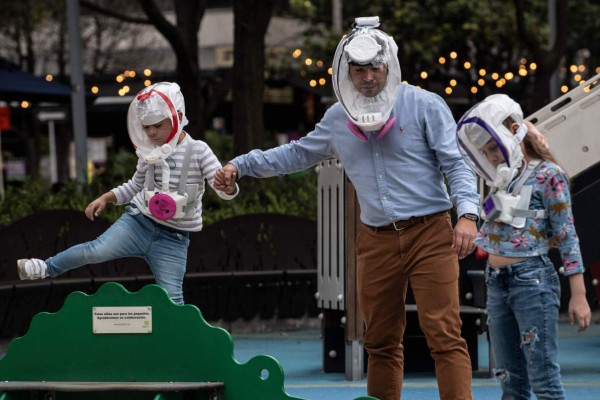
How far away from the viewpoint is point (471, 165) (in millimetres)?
5621

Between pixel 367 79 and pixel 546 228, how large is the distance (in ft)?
3.47

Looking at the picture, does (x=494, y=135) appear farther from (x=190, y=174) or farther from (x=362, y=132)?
(x=190, y=174)

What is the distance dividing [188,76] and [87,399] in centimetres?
1247

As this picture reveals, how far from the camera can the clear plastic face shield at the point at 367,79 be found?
229 inches

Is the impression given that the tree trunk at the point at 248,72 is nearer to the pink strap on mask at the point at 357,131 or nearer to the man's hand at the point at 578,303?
the pink strap on mask at the point at 357,131

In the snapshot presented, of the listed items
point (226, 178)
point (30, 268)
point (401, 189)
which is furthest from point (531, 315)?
point (30, 268)

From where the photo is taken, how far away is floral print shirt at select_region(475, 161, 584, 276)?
Result: 5355mm

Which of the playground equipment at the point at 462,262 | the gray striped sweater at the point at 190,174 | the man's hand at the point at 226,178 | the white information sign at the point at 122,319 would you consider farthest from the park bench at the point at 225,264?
the white information sign at the point at 122,319

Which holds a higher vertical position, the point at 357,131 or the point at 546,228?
the point at 357,131

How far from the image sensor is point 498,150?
17.7ft

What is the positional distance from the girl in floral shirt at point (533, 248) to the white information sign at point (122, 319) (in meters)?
1.53

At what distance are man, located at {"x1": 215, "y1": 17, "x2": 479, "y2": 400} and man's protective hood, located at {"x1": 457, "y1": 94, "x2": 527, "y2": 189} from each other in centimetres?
31

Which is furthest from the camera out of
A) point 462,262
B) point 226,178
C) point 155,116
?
point 462,262

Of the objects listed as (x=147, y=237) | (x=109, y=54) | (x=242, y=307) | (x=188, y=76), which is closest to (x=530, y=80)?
(x=109, y=54)
